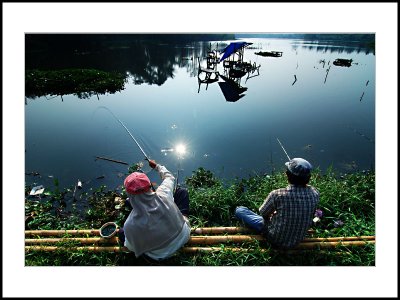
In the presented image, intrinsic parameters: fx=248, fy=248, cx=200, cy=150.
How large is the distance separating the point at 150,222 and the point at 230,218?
1405 mm

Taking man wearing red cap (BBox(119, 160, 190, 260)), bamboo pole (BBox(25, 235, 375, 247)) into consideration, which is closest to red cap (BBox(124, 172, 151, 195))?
man wearing red cap (BBox(119, 160, 190, 260))

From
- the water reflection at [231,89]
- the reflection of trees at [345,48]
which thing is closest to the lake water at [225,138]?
the water reflection at [231,89]

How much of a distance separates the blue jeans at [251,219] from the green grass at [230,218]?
181 millimetres

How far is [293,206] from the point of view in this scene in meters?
2.18

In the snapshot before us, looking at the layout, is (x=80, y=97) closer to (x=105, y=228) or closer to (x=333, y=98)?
(x=105, y=228)

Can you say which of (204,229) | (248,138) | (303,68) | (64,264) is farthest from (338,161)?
(303,68)

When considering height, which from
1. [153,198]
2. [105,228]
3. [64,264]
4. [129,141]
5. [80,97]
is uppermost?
[80,97]

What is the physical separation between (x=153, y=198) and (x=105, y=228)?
1.02 meters

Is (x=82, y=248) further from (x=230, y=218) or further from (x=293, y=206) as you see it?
(x=293, y=206)

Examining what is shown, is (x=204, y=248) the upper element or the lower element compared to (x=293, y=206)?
lower

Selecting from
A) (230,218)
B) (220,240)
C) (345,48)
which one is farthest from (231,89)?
(345,48)

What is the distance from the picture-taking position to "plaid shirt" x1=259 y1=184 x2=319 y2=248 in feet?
7.15

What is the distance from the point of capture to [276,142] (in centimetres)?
600

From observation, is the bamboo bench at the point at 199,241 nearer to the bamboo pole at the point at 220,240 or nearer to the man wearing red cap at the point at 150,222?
the bamboo pole at the point at 220,240
